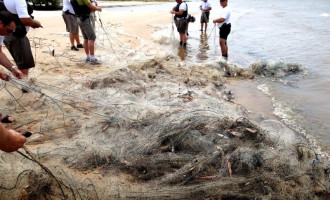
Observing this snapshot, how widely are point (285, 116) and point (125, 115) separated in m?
2.87

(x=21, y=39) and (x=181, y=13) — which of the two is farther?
(x=181, y=13)

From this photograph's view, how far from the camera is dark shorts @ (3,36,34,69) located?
3969 mm

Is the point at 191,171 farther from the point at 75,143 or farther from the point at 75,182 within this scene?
the point at 75,143

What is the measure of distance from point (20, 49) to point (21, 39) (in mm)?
165

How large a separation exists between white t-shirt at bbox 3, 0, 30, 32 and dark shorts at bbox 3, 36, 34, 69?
499 mm

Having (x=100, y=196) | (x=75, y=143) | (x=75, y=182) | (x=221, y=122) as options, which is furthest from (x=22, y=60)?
(x=221, y=122)

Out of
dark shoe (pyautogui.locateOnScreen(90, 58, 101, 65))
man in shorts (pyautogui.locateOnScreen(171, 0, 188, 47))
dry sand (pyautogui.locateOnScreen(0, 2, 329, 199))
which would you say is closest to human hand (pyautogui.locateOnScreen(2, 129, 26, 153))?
dry sand (pyautogui.locateOnScreen(0, 2, 329, 199))

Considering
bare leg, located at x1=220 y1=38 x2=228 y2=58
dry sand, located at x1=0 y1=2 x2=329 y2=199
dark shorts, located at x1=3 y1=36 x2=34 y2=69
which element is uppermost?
dark shorts, located at x1=3 y1=36 x2=34 y2=69

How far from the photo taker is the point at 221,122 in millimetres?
2943

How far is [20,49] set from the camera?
13.2 ft

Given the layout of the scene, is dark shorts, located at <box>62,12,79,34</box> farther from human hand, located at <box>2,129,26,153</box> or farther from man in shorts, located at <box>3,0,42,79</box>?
human hand, located at <box>2,129,26,153</box>

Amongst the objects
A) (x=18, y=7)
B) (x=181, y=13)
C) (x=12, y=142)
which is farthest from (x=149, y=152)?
(x=181, y=13)

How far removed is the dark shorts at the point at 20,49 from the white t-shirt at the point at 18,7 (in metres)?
0.50

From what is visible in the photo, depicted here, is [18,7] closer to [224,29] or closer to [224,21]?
[224,21]
